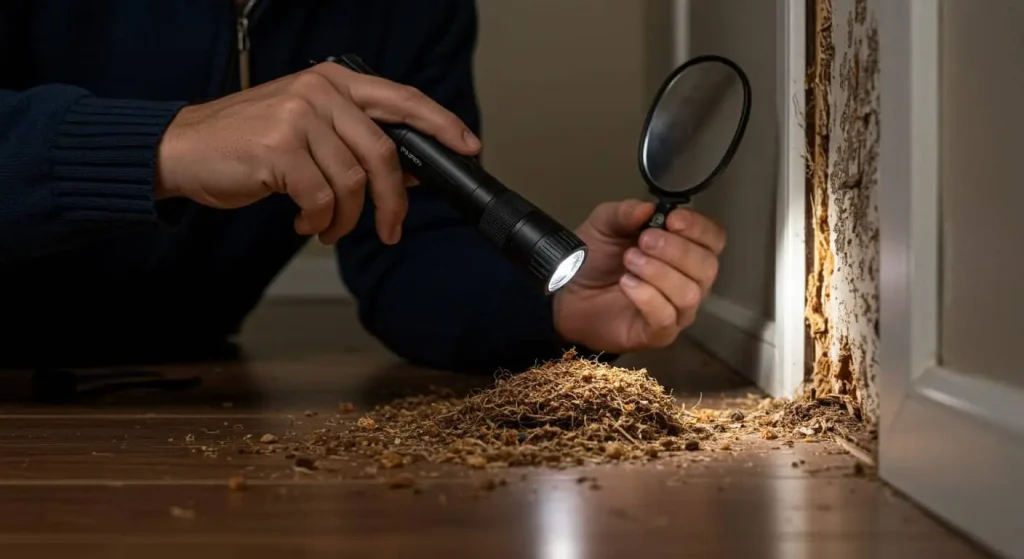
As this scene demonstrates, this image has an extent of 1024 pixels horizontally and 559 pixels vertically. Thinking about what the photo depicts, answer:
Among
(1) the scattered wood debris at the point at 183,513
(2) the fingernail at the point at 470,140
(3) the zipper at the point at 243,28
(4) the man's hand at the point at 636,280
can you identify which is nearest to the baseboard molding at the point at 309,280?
(3) the zipper at the point at 243,28

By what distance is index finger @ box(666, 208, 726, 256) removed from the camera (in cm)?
110

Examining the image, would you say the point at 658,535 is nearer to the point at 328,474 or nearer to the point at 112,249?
the point at 328,474

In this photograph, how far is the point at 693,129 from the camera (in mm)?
1129

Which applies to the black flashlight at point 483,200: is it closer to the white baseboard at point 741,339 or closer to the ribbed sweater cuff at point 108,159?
the ribbed sweater cuff at point 108,159

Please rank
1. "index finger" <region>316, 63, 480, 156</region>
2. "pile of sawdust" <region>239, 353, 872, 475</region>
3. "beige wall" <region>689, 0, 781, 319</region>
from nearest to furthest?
"pile of sawdust" <region>239, 353, 872, 475</region>
"index finger" <region>316, 63, 480, 156</region>
"beige wall" <region>689, 0, 781, 319</region>

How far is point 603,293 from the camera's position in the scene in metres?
1.25

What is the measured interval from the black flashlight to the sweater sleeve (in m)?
0.29

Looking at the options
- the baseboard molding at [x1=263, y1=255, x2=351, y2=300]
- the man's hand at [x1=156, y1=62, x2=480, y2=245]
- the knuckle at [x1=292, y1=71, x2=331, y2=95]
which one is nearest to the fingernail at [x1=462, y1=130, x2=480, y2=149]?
the man's hand at [x1=156, y1=62, x2=480, y2=245]

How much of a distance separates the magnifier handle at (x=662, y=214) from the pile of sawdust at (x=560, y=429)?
193mm

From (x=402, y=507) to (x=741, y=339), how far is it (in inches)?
34.3

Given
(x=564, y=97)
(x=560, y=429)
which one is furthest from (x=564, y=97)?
(x=560, y=429)

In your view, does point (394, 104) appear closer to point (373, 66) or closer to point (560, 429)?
point (560, 429)

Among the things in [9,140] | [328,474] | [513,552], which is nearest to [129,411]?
[9,140]

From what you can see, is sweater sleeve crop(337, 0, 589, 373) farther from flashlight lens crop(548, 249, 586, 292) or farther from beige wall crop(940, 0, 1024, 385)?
beige wall crop(940, 0, 1024, 385)
